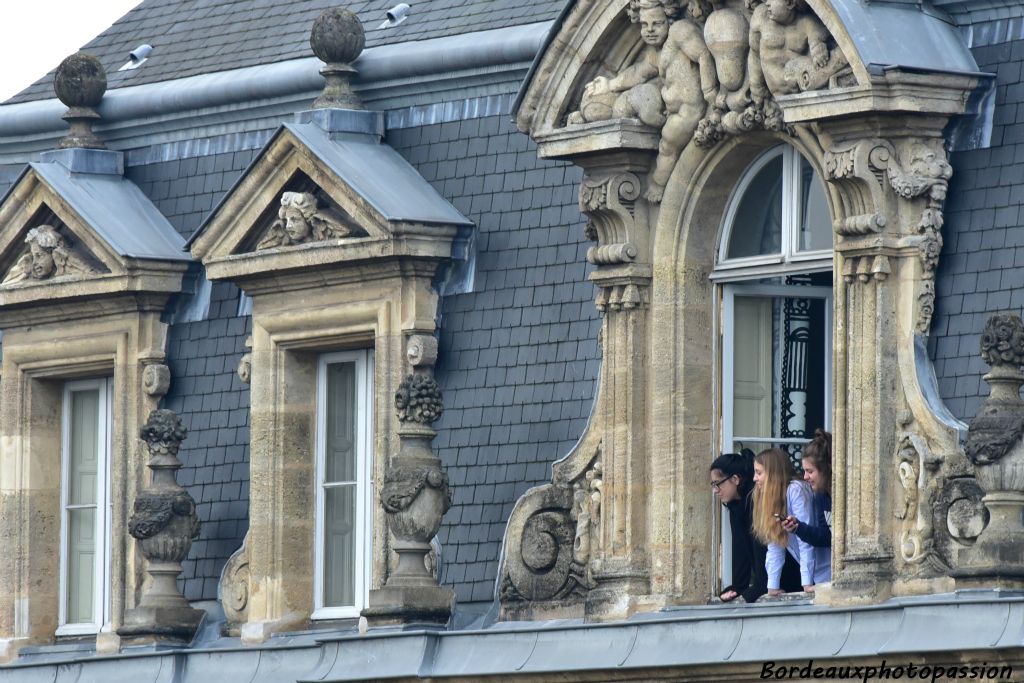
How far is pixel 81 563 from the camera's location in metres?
30.9

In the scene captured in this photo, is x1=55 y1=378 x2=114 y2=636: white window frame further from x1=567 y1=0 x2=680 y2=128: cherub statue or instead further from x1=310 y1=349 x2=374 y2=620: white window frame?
x1=567 y1=0 x2=680 y2=128: cherub statue

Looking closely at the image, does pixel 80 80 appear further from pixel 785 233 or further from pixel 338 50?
pixel 785 233

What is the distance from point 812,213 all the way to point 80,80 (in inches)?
276

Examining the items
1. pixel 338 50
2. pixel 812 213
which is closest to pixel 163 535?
pixel 338 50

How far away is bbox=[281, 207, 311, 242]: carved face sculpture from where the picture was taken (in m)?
28.5


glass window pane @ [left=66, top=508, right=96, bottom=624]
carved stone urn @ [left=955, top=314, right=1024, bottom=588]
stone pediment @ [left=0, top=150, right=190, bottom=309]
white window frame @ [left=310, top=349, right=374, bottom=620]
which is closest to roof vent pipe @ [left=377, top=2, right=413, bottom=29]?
stone pediment @ [left=0, top=150, right=190, bottom=309]

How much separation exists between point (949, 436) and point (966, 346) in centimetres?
57

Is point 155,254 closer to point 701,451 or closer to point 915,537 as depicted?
point 701,451

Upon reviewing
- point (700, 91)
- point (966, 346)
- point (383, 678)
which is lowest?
point (383, 678)

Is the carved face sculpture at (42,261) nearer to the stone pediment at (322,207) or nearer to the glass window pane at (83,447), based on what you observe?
the glass window pane at (83,447)

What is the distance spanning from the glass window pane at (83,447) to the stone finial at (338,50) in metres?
3.36

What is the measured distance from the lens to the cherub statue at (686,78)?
25.5 meters

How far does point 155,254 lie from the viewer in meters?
29.9

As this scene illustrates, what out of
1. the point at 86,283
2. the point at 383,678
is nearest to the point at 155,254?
the point at 86,283
